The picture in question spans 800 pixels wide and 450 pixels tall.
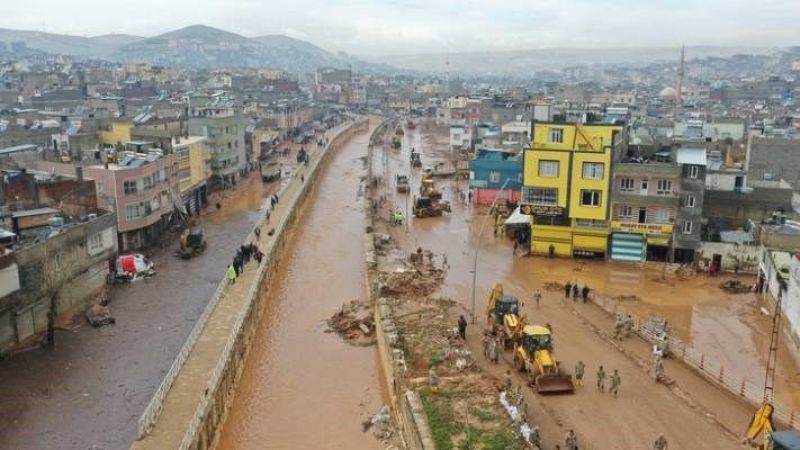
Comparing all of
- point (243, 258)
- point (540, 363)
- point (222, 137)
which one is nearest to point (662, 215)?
point (540, 363)

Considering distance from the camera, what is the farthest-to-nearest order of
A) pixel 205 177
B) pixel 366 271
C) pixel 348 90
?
pixel 348 90 → pixel 205 177 → pixel 366 271

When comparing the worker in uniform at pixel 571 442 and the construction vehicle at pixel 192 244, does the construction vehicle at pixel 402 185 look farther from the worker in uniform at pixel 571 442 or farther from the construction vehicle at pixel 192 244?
the worker in uniform at pixel 571 442

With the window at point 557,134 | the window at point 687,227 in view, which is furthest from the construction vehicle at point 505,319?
the window at point 557,134

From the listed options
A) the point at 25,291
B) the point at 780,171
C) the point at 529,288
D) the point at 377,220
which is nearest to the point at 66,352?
the point at 25,291

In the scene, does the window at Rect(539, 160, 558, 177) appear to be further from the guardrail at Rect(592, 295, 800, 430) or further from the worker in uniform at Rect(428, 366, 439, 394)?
the worker in uniform at Rect(428, 366, 439, 394)

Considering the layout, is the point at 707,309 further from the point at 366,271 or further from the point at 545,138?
the point at 366,271

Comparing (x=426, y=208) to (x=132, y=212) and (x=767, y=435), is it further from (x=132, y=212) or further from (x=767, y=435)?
Result: (x=767, y=435)
